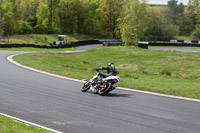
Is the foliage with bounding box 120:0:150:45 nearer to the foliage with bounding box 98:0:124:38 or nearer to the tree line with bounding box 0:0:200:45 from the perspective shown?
the tree line with bounding box 0:0:200:45

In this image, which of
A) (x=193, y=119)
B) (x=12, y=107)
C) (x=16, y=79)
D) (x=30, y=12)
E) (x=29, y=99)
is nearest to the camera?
(x=193, y=119)

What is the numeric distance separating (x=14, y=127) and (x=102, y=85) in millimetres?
6456

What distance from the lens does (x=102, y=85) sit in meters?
14.3

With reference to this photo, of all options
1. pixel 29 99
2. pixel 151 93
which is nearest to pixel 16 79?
pixel 29 99

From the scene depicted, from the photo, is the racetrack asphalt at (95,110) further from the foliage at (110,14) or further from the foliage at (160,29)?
the foliage at (160,29)

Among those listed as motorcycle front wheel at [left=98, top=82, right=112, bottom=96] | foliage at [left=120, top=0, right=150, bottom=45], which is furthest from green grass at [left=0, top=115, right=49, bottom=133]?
foliage at [left=120, top=0, right=150, bottom=45]

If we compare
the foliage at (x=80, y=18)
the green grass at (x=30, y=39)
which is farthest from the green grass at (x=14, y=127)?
the foliage at (x=80, y=18)

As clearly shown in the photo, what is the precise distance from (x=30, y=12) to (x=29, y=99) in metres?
92.7

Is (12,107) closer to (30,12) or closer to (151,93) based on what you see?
(151,93)

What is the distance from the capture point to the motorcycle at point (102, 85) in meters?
13.9

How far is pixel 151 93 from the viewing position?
1502 centimetres

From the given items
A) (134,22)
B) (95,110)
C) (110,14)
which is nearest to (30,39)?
(134,22)

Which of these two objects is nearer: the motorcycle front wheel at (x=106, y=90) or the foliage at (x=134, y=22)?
the motorcycle front wheel at (x=106, y=90)

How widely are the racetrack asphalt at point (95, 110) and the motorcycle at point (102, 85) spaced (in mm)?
360
